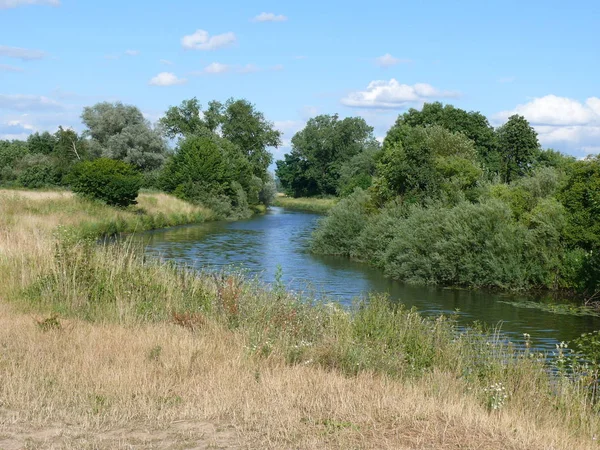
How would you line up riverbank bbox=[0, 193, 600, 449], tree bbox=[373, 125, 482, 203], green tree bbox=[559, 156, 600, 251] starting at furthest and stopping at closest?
tree bbox=[373, 125, 482, 203]
green tree bbox=[559, 156, 600, 251]
riverbank bbox=[0, 193, 600, 449]

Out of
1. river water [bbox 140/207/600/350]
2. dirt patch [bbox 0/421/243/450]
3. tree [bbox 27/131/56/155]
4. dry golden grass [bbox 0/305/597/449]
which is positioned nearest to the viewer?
dirt patch [bbox 0/421/243/450]

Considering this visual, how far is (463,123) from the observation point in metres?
63.4

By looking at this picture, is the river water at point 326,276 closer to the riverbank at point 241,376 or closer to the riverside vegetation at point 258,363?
the riverside vegetation at point 258,363

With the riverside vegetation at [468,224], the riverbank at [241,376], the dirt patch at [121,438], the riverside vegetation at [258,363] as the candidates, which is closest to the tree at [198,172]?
the riverside vegetation at [468,224]

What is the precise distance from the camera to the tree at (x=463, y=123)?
201 ft

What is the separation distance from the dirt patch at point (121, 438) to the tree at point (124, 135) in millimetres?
68965

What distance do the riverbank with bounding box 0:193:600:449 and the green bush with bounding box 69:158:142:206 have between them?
3526cm

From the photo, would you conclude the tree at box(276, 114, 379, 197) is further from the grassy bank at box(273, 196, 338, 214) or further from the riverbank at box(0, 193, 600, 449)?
the riverbank at box(0, 193, 600, 449)

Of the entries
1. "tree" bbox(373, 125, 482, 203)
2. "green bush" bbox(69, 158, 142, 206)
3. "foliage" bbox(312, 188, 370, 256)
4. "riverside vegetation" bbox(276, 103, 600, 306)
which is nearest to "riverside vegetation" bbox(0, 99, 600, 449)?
"riverside vegetation" bbox(276, 103, 600, 306)

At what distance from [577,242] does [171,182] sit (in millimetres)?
47161

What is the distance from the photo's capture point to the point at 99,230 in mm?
40625

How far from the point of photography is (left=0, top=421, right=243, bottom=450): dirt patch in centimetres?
582

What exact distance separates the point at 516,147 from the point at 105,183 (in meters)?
37.5

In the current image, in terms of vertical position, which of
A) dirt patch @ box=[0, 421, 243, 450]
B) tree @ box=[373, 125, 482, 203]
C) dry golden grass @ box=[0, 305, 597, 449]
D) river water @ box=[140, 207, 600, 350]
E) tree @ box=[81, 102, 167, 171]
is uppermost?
tree @ box=[81, 102, 167, 171]
